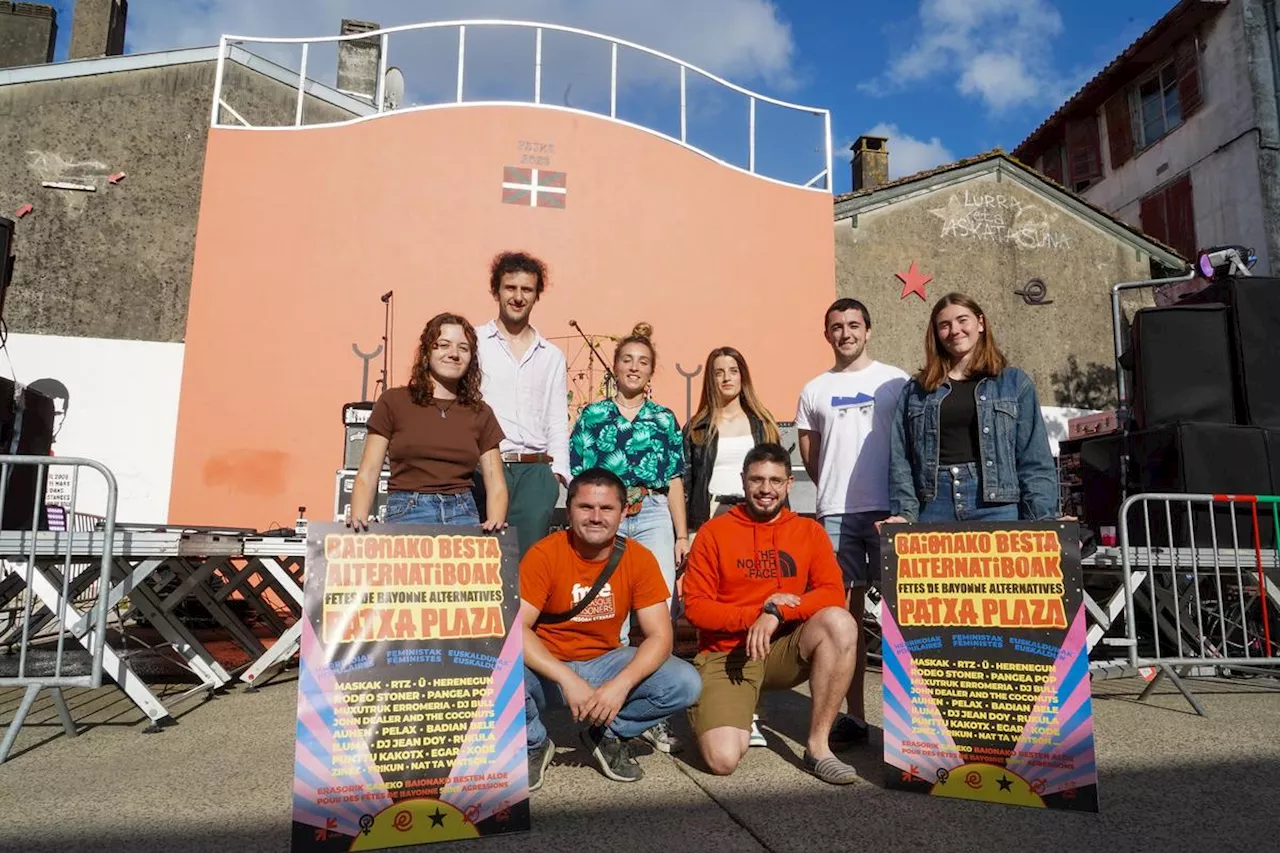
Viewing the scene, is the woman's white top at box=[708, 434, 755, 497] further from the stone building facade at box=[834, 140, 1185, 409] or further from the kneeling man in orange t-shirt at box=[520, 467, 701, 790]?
the stone building facade at box=[834, 140, 1185, 409]

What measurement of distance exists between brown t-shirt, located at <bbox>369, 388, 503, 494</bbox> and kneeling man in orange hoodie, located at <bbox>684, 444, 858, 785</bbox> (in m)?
0.97

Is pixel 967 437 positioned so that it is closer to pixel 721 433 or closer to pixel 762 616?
pixel 762 616

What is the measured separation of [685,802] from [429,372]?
5.86 feet

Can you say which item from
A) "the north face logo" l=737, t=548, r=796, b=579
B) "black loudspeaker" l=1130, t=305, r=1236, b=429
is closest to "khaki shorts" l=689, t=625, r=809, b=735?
"the north face logo" l=737, t=548, r=796, b=579

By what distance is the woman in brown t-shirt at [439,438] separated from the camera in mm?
3059

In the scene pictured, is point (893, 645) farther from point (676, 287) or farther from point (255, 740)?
point (676, 287)

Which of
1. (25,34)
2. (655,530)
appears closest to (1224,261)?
(655,530)

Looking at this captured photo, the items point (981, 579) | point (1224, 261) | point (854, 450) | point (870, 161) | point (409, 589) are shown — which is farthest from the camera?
point (870, 161)

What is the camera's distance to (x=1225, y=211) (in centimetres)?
1453

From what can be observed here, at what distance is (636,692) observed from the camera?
286 centimetres

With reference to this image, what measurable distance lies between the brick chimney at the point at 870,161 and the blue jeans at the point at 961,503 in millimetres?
11918

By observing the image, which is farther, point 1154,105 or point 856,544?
point 1154,105

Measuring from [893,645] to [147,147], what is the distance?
10229 mm

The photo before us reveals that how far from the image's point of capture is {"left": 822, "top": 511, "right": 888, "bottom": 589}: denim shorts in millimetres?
3465
